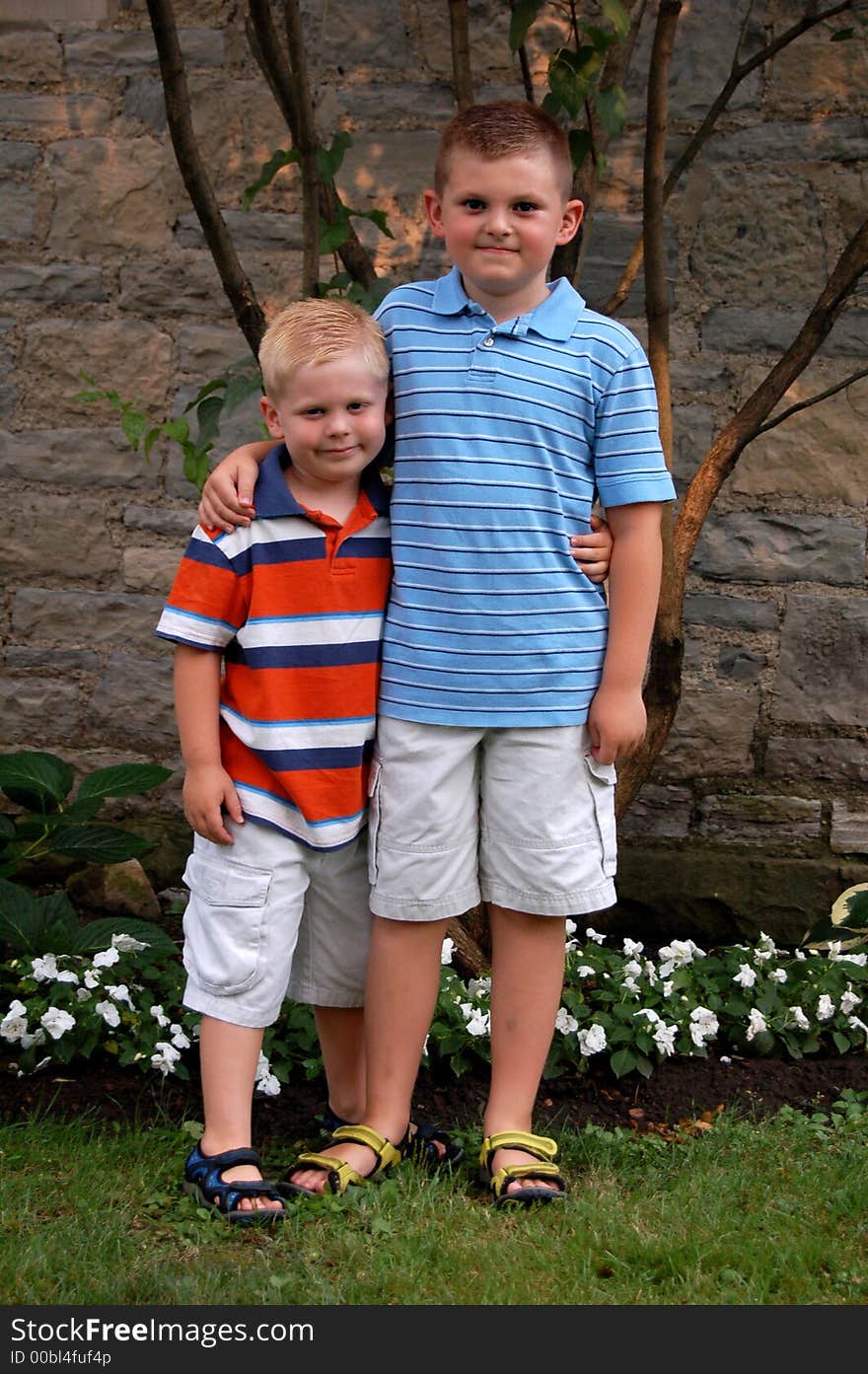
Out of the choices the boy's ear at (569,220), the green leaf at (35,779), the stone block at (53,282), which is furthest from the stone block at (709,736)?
the stone block at (53,282)

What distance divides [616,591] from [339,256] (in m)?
1.20

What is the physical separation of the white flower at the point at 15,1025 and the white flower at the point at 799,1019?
151cm

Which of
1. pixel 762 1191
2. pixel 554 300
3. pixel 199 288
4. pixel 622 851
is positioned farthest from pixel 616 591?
pixel 199 288

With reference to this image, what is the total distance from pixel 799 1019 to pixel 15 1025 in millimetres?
1529

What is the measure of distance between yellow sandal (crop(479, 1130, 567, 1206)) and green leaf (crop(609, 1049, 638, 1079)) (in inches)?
16.9

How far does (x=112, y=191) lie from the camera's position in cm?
336

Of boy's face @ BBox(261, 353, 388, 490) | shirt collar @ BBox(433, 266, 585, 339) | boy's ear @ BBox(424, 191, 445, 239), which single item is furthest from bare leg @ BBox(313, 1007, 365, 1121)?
boy's ear @ BBox(424, 191, 445, 239)

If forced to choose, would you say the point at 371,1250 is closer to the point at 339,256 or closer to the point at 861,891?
the point at 861,891

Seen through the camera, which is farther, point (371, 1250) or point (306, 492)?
point (306, 492)

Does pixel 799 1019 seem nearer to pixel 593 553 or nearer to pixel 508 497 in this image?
pixel 593 553

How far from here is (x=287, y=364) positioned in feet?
6.50

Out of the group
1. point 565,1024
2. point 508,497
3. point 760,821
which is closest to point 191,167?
point 508,497

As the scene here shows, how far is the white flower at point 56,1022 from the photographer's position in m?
2.54

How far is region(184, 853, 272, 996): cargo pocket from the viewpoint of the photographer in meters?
2.06
